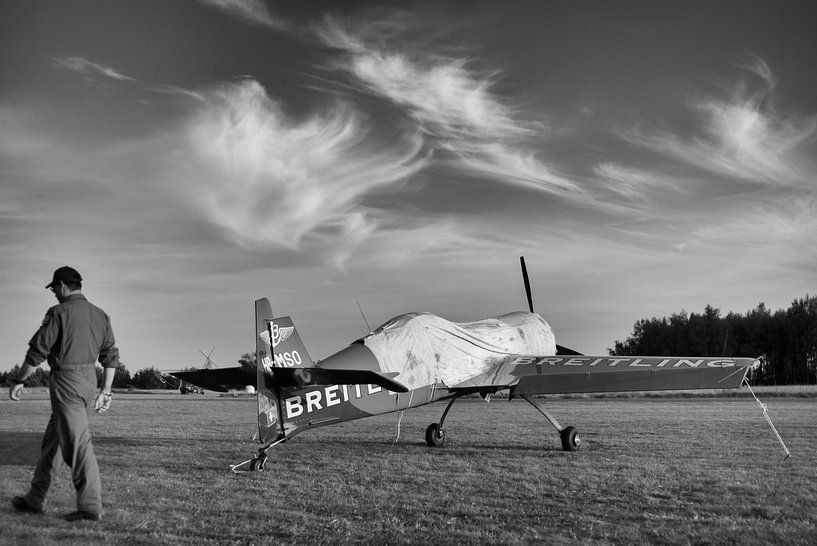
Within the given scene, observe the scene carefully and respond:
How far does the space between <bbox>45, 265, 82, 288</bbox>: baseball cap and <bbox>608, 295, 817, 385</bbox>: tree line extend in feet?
225

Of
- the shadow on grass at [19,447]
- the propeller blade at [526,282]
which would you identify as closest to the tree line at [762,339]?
the propeller blade at [526,282]

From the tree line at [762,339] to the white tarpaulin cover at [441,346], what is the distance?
5934cm

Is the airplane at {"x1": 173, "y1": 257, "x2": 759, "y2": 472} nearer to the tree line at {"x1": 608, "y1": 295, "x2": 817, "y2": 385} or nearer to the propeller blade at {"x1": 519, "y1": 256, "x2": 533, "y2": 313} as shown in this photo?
the propeller blade at {"x1": 519, "y1": 256, "x2": 533, "y2": 313}

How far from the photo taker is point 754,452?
10719mm

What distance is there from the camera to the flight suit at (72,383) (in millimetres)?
5691

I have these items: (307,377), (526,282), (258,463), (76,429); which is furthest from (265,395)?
(526,282)

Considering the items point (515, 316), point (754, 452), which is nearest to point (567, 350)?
point (515, 316)

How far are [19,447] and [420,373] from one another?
785 centimetres

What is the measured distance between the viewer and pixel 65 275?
6.00 m

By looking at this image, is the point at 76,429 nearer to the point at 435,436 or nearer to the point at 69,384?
the point at 69,384

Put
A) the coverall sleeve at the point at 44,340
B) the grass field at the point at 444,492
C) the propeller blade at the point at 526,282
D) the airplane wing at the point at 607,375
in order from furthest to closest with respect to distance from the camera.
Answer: the propeller blade at the point at 526,282 → the airplane wing at the point at 607,375 → the coverall sleeve at the point at 44,340 → the grass field at the point at 444,492

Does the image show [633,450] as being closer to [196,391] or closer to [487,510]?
[487,510]

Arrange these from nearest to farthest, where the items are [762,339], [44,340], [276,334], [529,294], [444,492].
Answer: [44,340], [444,492], [276,334], [529,294], [762,339]

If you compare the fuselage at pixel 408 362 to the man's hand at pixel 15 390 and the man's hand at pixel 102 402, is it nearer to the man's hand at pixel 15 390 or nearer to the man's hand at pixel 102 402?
the man's hand at pixel 102 402
